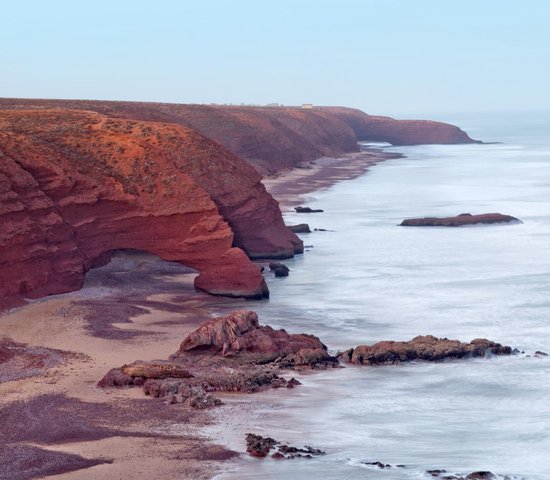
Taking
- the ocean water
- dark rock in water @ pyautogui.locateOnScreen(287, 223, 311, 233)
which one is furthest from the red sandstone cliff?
the ocean water

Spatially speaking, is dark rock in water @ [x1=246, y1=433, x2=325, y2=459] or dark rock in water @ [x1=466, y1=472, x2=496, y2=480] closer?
dark rock in water @ [x1=466, y1=472, x2=496, y2=480]

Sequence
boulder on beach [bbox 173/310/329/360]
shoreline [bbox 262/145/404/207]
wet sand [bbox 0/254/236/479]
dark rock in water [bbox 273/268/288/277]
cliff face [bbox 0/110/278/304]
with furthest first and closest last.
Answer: shoreline [bbox 262/145/404/207], dark rock in water [bbox 273/268/288/277], cliff face [bbox 0/110/278/304], boulder on beach [bbox 173/310/329/360], wet sand [bbox 0/254/236/479]

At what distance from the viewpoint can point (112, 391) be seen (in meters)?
25.6

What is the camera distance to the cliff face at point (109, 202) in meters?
34.7

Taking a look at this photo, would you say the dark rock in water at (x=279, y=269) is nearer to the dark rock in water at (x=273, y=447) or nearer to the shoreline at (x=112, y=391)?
the shoreline at (x=112, y=391)

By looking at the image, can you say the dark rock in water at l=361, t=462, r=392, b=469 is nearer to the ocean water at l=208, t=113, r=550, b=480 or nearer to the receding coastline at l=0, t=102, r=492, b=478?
the ocean water at l=208, t=113, r=550, b=480

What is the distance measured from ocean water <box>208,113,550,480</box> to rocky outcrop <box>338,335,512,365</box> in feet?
1.36

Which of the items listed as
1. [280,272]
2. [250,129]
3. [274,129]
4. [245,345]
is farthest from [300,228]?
[274,129]

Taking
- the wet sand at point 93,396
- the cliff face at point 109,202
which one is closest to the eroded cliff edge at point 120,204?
the cliff face at point 109,202

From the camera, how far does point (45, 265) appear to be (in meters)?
35.0

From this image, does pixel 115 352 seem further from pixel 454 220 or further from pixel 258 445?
pixel 454 220

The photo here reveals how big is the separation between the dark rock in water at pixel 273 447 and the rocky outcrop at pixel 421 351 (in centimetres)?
689

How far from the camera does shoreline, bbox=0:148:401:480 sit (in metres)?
21.3

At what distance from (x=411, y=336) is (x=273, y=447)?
11.3 m
